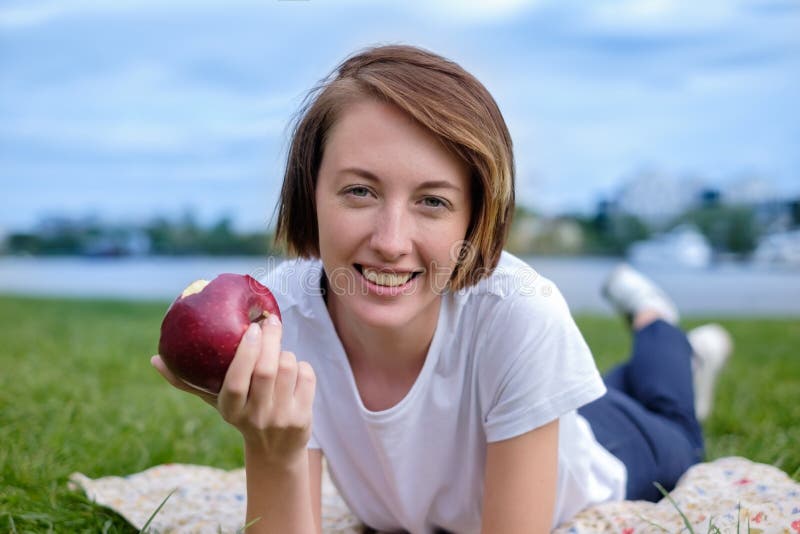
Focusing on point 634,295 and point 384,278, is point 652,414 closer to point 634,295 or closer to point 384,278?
point 634,295

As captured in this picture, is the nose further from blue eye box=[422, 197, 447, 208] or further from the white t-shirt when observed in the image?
the white t-shirt

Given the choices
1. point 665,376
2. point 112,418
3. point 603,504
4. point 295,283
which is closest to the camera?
point 295,283

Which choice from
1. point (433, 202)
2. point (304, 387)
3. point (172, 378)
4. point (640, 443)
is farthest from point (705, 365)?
point (172, 378)

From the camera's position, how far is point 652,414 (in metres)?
3.34

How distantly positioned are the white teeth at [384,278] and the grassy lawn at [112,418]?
3.64ft

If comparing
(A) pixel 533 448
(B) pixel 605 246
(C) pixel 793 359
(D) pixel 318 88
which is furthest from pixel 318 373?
(B) pixel 605 246

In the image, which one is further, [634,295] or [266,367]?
[634,295]

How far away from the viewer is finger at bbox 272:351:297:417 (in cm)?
166

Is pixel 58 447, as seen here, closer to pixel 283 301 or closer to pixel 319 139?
pixel 283 301

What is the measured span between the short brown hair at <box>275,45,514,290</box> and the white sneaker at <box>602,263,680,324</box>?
6.86 feet

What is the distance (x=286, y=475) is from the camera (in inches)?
74.4

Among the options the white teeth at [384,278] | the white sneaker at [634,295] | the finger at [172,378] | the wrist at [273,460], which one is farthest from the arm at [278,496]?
the white sneaker at [634,295]

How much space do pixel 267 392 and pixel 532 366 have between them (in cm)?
72

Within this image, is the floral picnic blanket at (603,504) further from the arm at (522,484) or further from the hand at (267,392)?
the hand at (267,392)
